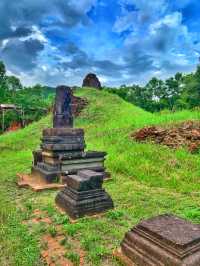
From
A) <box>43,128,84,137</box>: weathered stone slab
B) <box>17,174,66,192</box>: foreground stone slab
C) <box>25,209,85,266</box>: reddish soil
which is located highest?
<box>43,128,84,137</box>: weathered stone slab

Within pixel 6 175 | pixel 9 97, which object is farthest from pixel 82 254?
pixel 9 97

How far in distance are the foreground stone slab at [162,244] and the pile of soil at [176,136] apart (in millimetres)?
7602

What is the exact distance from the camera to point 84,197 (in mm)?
5773

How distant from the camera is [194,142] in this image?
37.5 feet

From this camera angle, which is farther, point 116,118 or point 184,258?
point 116,118

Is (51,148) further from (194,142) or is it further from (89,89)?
(89,89)

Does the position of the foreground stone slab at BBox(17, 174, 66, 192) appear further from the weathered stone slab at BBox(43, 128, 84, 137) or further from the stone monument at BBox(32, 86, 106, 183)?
the weathered stone slab at BBox(43, 128, 84, 137)

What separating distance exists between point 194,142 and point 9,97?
97.9ft

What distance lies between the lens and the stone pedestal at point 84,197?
5617 millimetres

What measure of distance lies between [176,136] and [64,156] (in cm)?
567

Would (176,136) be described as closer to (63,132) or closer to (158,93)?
(63,132)

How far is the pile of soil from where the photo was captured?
1148 centimetres

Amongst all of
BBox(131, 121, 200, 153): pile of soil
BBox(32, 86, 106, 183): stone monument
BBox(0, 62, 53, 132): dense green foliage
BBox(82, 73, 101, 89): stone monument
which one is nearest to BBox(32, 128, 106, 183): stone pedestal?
BBox(32, 86, 106, 183): stone monument

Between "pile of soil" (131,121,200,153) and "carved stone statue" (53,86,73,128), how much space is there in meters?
4.43
